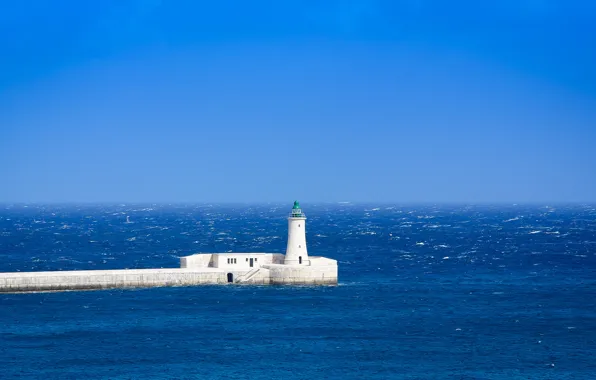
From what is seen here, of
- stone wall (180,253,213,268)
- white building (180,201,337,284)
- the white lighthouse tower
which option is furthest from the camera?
stone wall (180,253,213,268)

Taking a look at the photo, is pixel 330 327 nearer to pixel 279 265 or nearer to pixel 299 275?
pixel 299 275

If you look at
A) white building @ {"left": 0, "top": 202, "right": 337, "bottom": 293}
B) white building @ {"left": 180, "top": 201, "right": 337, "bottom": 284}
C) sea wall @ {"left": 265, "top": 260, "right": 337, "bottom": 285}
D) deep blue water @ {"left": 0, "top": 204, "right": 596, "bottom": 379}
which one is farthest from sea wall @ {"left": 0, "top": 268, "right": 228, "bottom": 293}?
sea wall @ {"left": 265, "top": 260, "right": 337, "bottom": 285}

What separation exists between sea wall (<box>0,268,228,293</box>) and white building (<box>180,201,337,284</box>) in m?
1.57

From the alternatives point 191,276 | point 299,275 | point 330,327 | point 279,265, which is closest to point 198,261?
point 191,276

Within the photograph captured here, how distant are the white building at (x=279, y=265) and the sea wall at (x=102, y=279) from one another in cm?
157

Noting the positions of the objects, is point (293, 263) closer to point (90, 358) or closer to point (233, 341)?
point (233, 341)

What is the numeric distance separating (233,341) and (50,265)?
52747mm

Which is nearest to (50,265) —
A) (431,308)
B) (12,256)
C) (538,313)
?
(12,256)

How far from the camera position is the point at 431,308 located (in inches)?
2842

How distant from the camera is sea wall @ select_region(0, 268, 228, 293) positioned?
76500 mm

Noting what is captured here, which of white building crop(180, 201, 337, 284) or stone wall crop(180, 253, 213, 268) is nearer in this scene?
white building crop(180, 201, 337, 284)

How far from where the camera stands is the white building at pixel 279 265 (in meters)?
80.1

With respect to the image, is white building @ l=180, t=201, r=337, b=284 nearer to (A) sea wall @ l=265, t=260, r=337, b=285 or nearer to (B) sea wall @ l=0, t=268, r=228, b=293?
(A) sea wall @ l=265, t=260, r=337, b=285

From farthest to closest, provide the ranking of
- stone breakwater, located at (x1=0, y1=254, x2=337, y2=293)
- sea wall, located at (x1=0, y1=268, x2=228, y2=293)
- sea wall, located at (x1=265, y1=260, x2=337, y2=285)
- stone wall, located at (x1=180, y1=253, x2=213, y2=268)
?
stone wall, located at (x1=180, y1=253, x2=213, y2=268)
sea wall, located at (x1=265, y1=260, x2=337, y2=285)
stone breakwater, located at (x1=0, y1=254, x2=337, y2=293)
sea wall, located at (x1=0, y1=268, x2=228, y2=293)
